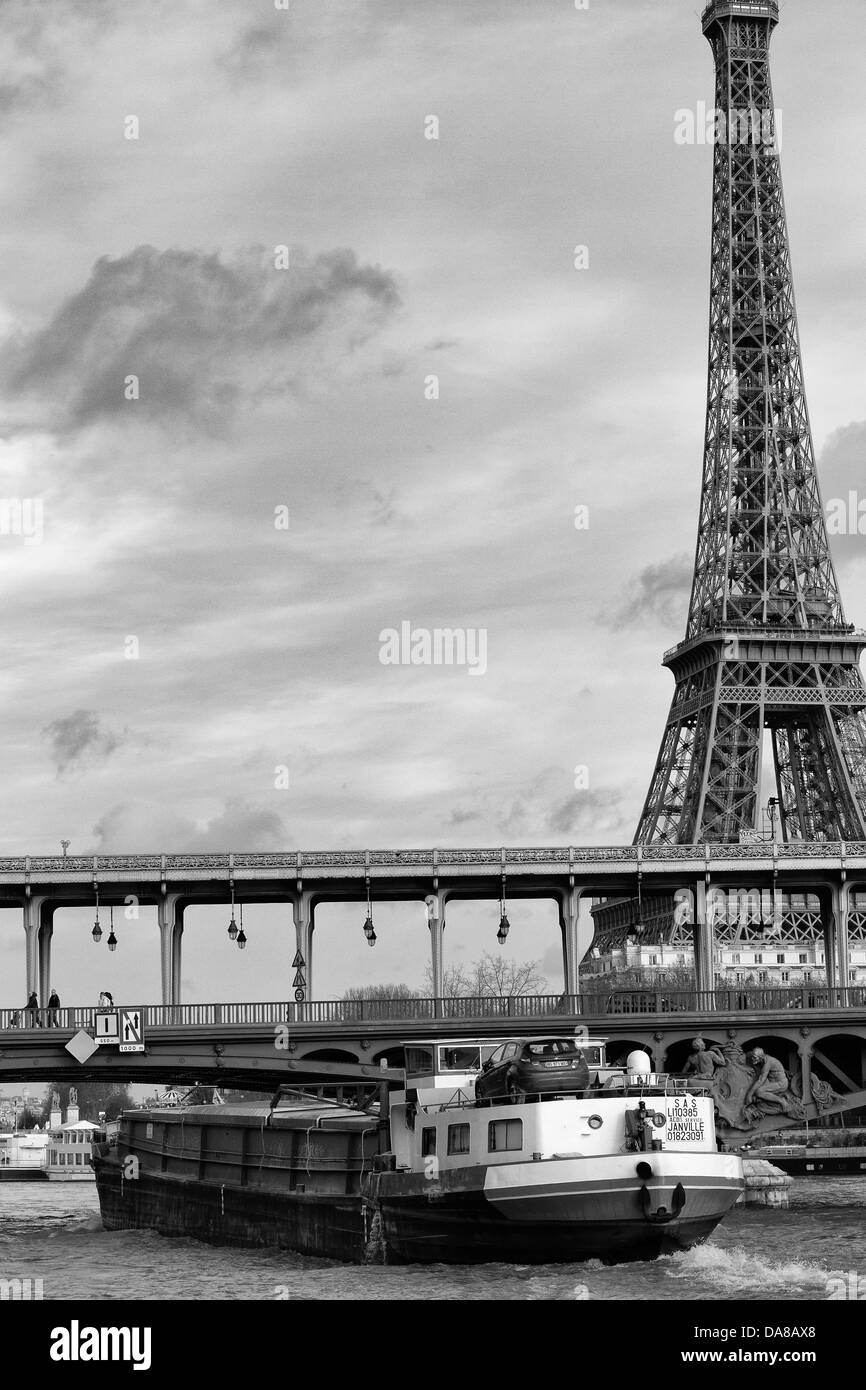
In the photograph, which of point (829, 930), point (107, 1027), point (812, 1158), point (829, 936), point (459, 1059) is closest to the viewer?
point (459, 1059)

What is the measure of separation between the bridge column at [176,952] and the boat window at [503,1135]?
137 ft

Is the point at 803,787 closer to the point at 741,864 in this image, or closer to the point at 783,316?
the point at 783,316

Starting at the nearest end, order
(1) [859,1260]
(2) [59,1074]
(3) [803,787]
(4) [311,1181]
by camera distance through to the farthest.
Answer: (1) [859,1260]
(4) [311,1181]
(2) [59,1074]
(3) [803,787]

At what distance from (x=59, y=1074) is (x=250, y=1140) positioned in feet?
60.6

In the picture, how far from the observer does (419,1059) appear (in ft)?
209

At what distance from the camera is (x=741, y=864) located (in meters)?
104

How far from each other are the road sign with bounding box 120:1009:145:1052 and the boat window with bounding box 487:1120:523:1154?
2735 cm

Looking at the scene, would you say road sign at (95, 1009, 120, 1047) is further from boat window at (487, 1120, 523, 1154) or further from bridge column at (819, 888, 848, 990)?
bridge column at (819, 888, 848, 990)

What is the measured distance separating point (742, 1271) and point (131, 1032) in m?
34.4

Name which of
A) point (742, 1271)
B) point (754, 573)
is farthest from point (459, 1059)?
point (754, 573)

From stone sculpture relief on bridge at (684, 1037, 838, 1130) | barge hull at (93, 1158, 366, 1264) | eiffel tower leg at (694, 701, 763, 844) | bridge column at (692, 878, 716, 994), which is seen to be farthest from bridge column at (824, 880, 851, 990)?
barge hull at (93, 1158, 366, 1264)

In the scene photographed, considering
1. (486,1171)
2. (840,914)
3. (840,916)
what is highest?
(840,914)

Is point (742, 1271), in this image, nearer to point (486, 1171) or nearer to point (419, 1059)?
point (486, 1171)
